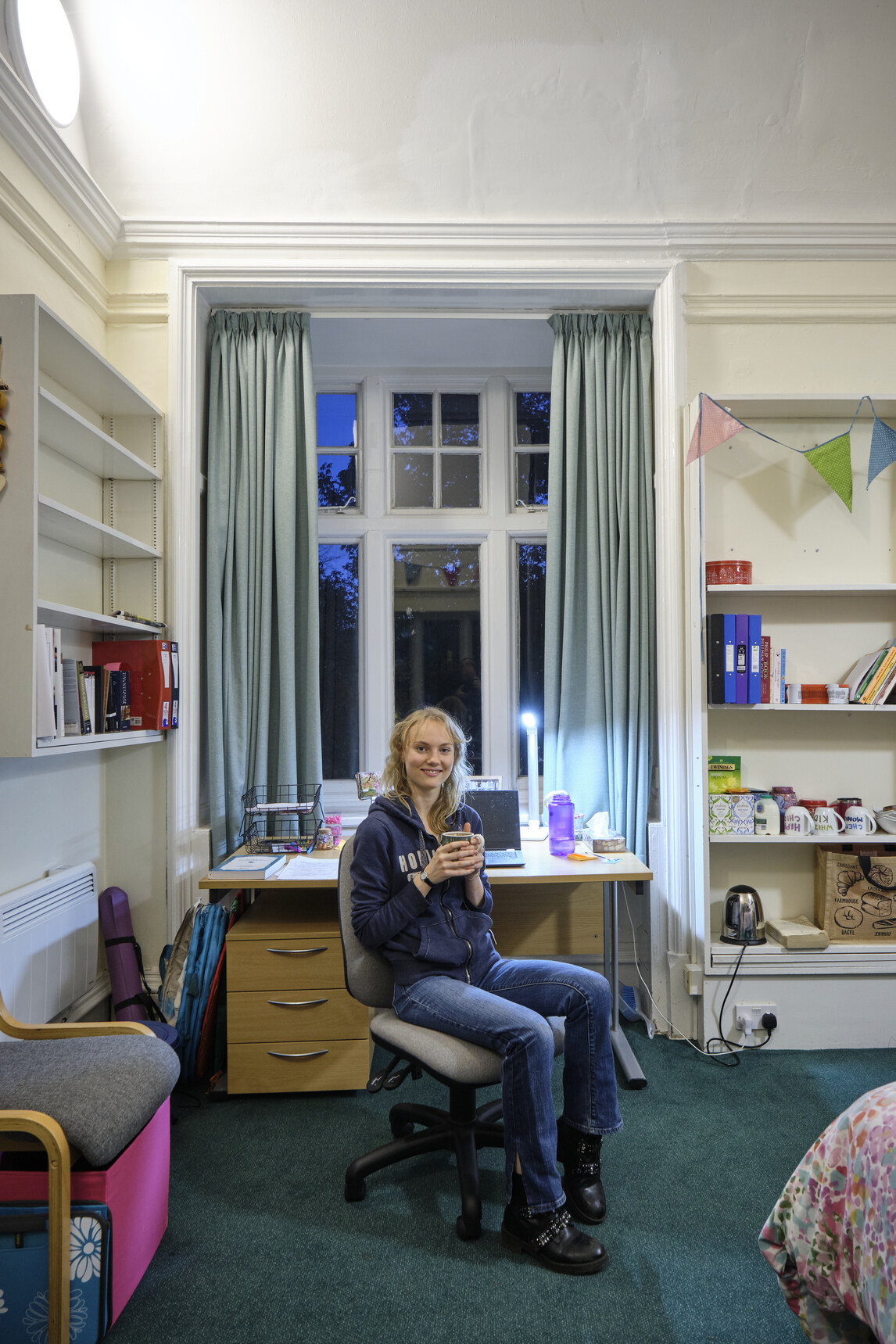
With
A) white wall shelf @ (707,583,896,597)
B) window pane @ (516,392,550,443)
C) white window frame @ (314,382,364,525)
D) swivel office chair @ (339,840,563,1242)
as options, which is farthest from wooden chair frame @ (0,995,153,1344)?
window pane @ (516,392,550,443)

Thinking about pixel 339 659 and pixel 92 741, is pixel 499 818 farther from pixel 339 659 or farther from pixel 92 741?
pixel 92 741

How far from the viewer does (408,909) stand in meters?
1.87

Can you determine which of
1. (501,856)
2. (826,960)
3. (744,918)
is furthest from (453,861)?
(826,960)

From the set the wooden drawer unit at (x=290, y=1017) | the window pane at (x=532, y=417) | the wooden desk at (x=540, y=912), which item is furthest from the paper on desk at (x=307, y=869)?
the window pane at (x=532, y=417)

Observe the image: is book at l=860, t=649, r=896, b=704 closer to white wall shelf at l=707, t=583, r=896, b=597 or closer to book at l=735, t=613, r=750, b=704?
white wall shelf at l=707, t=583, r=896, b=597

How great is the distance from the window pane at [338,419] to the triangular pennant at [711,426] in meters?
1.47

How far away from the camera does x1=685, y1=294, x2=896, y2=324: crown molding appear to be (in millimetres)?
2867

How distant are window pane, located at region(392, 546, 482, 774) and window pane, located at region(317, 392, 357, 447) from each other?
530 millimetres

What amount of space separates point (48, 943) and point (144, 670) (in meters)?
0.84

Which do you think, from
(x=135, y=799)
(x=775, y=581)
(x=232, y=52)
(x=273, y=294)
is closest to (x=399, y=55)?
(x=232, y=52)

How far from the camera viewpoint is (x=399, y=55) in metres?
2.46

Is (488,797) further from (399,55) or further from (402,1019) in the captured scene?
(399,55)

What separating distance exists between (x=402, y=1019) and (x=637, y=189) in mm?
2716

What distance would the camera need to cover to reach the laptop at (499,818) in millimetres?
2613
